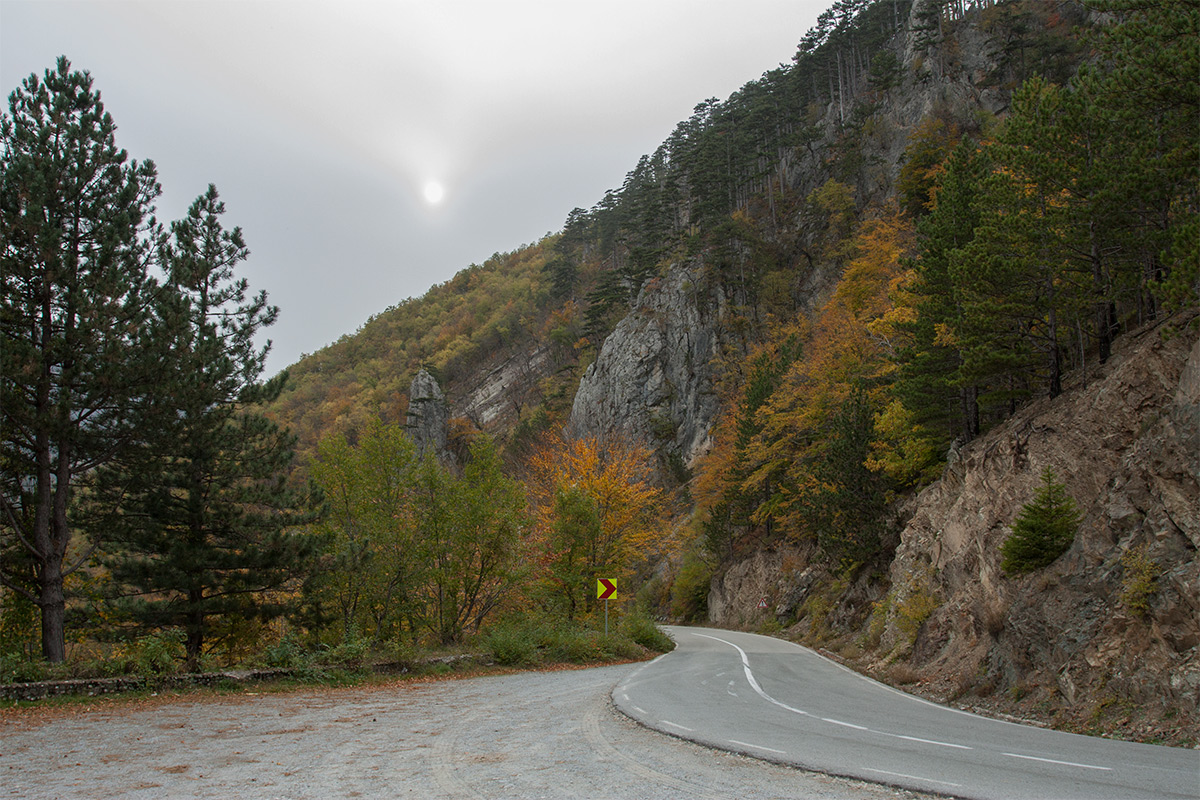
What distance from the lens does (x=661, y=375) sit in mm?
62844

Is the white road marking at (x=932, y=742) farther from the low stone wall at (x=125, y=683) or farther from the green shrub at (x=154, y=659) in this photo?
the green shrub at (x=154, y=659)

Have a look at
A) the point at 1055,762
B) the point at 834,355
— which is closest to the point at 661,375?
the point at 834,355

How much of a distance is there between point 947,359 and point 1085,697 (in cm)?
1374

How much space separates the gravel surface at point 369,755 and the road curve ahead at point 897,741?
557 mm

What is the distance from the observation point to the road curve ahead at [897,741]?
6195mm

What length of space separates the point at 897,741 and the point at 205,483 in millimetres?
16966

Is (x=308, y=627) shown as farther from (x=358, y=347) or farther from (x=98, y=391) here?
(x=358, y=347)

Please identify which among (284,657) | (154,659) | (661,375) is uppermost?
(661,375)

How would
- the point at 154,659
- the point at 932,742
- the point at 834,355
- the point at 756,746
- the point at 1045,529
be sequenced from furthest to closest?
the point at 834,355
the point at 154,659
the point at 1045,529
the point at 932,742
the point at 756,746

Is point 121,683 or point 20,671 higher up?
point 20,671

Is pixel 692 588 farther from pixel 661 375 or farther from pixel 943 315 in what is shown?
pixel 943 315

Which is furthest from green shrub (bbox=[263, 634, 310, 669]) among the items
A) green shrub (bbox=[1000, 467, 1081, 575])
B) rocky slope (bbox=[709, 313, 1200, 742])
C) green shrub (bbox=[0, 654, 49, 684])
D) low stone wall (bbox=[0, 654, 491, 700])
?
green shrub (bbox=[1000, 467, 1081, 575])

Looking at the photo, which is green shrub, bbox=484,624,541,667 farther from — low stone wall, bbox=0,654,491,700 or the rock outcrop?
the rock outcrop

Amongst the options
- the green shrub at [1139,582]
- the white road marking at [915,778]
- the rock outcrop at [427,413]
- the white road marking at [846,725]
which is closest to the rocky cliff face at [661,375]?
the rock outcrop at [427,413]
